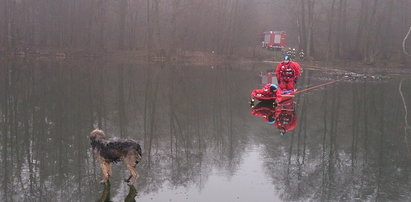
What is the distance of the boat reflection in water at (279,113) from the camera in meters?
13.5

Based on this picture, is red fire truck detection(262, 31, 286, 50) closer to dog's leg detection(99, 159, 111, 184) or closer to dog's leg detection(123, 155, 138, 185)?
dog's leg detection(123, 155, 138, 185)

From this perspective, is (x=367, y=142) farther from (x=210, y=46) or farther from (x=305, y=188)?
(x=210, y=46)

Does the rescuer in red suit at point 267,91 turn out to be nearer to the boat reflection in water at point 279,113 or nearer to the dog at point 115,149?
the boat reflection in water at point 279,113

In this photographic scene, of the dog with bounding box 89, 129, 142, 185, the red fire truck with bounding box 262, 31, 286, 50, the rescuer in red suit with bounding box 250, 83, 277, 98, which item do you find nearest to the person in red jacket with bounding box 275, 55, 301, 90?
the rescuer in red suit with bounding box 250, 83, 277, 98

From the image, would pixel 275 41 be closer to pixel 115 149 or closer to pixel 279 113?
pixel 279 113

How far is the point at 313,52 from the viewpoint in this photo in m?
47.5

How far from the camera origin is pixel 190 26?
49.0 metres

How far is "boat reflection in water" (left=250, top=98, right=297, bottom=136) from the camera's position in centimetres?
1354

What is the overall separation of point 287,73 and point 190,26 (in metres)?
31.8

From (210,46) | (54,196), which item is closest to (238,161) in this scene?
(54,196)

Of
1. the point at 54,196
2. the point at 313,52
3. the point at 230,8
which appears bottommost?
the point at 54,196

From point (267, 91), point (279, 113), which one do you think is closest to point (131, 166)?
point (279, 113)

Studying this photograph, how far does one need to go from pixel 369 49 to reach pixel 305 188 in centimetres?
3898

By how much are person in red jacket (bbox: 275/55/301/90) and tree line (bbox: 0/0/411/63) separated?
2775cm
